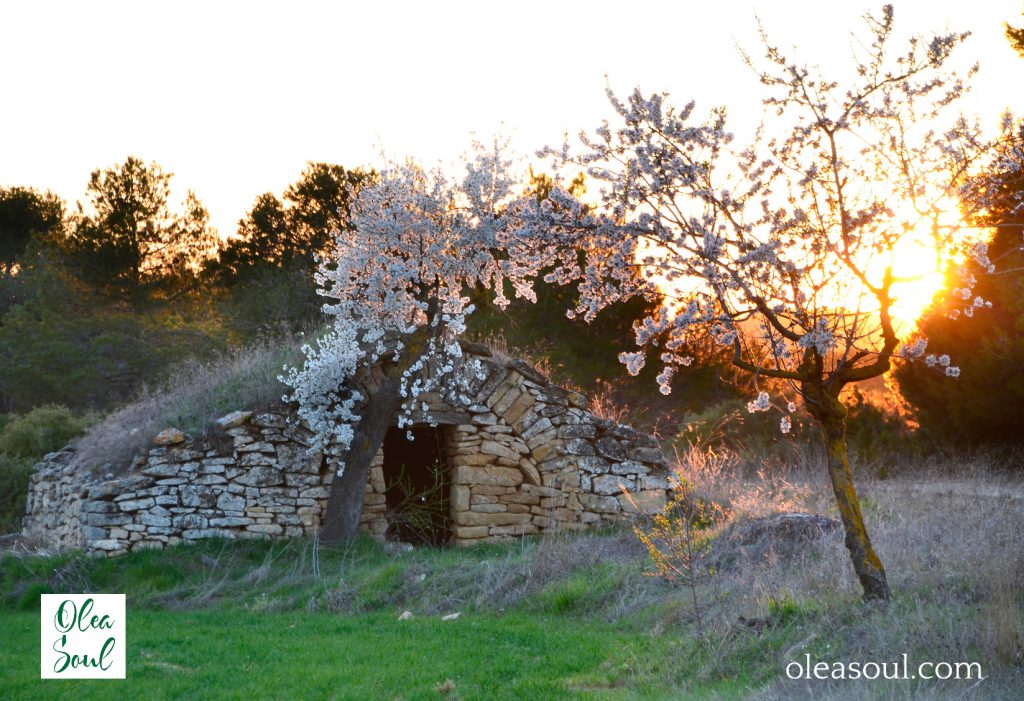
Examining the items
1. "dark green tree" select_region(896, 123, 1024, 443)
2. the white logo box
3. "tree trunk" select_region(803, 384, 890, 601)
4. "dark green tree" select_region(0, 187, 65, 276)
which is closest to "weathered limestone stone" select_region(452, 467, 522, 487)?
the white logo box

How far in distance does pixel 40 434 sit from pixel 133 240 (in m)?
13.3

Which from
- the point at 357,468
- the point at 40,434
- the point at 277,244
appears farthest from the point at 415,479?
the point at 277,244

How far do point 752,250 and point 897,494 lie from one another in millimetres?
7617

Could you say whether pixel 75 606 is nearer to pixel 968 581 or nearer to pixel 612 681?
pixel 612 681

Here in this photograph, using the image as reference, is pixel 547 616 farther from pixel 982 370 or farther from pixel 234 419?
pixel 982 370

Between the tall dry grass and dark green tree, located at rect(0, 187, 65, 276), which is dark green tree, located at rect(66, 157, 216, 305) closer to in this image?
dark green tree, located at rect(0, 187, 65, 276)

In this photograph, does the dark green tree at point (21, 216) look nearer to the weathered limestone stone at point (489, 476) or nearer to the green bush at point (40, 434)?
the green bush at point (40, 434)

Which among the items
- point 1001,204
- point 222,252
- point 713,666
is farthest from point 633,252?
point 222,252

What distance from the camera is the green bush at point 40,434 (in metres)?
17.9

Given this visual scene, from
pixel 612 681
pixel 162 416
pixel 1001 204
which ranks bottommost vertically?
pixel 612 681

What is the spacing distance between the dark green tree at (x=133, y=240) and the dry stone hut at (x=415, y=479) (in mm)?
15739

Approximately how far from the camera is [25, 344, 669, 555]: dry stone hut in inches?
488

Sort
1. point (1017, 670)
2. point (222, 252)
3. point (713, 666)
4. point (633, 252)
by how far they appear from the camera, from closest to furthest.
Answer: point (1017, 670), point (713, 666), point (633, 252), point (222, 252)

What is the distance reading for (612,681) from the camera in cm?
702
